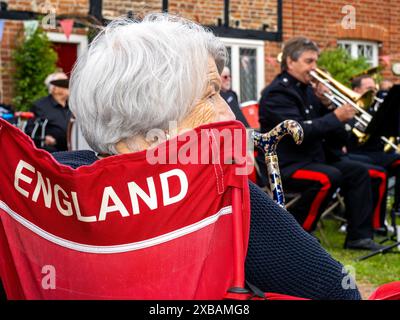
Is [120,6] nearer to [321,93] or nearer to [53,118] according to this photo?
[53,118]

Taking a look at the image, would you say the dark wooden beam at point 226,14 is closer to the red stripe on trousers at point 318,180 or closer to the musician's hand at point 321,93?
the musician's hand at point 321,93

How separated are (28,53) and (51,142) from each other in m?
2.47

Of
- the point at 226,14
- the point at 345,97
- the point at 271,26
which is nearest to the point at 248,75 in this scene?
the point at 271,26

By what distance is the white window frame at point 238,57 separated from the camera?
12.4 metres

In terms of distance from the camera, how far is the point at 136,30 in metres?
1.71

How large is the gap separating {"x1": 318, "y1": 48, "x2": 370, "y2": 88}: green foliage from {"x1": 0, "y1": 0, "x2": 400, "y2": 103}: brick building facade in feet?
1.63

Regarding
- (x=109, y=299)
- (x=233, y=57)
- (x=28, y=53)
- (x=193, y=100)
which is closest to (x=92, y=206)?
(x=109, y=299)

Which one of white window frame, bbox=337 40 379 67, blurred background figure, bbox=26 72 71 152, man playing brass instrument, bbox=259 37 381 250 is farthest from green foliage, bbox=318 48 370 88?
man playing brass instrument, bbox=259 37 381 250

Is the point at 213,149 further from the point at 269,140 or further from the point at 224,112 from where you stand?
the point at 269,140

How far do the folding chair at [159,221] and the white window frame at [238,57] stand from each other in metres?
10.9

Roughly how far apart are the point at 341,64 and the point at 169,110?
10733mm

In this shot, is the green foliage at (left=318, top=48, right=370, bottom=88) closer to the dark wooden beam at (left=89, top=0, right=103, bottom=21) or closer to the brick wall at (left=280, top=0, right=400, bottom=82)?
the brick wall at (left=280, top=0, right=400, bottom=82)

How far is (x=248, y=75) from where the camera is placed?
12703 millimetres

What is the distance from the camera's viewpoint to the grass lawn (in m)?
4.97
